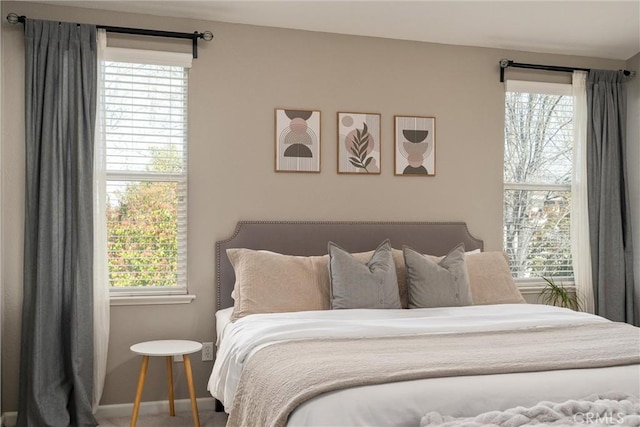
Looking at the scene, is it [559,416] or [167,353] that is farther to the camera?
[167,353]

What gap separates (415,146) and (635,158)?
1708 millimetres

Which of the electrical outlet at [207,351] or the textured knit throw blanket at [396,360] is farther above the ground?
the textured knit throw blanket at [396,360]

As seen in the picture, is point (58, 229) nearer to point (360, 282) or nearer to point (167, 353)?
point (167, 353)

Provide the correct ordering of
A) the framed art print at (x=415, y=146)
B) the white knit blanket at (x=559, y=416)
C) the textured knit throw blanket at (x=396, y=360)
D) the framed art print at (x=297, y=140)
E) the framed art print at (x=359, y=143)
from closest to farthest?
1. the white knit blanket at (x=559, y=416)
2. the textured knit throw blanket at (x=396, y=360)
3. the framed art print at (x=297, y=140)
4. the framed art print at (x=359, y=143)
5. the framed art print at (x=415, y=146)

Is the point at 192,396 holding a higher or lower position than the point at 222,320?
lower

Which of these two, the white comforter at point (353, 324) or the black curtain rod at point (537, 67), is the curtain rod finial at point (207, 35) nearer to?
the white comforter at point (353, 324)

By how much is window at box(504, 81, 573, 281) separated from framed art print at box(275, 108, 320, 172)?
4.84 ft

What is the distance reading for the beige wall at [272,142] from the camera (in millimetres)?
3488

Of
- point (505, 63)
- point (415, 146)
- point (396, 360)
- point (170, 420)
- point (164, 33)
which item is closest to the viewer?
point (396, 360)

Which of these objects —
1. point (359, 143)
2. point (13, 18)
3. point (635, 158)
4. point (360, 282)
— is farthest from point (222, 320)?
point (635, 158)

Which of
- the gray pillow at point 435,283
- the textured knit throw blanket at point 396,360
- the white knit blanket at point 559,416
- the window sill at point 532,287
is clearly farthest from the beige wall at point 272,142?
the white knit blanket at point 559,416

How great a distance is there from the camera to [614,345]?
246cm

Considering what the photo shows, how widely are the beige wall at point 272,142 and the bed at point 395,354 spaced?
0.25 m

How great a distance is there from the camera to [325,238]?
12.9 ft
